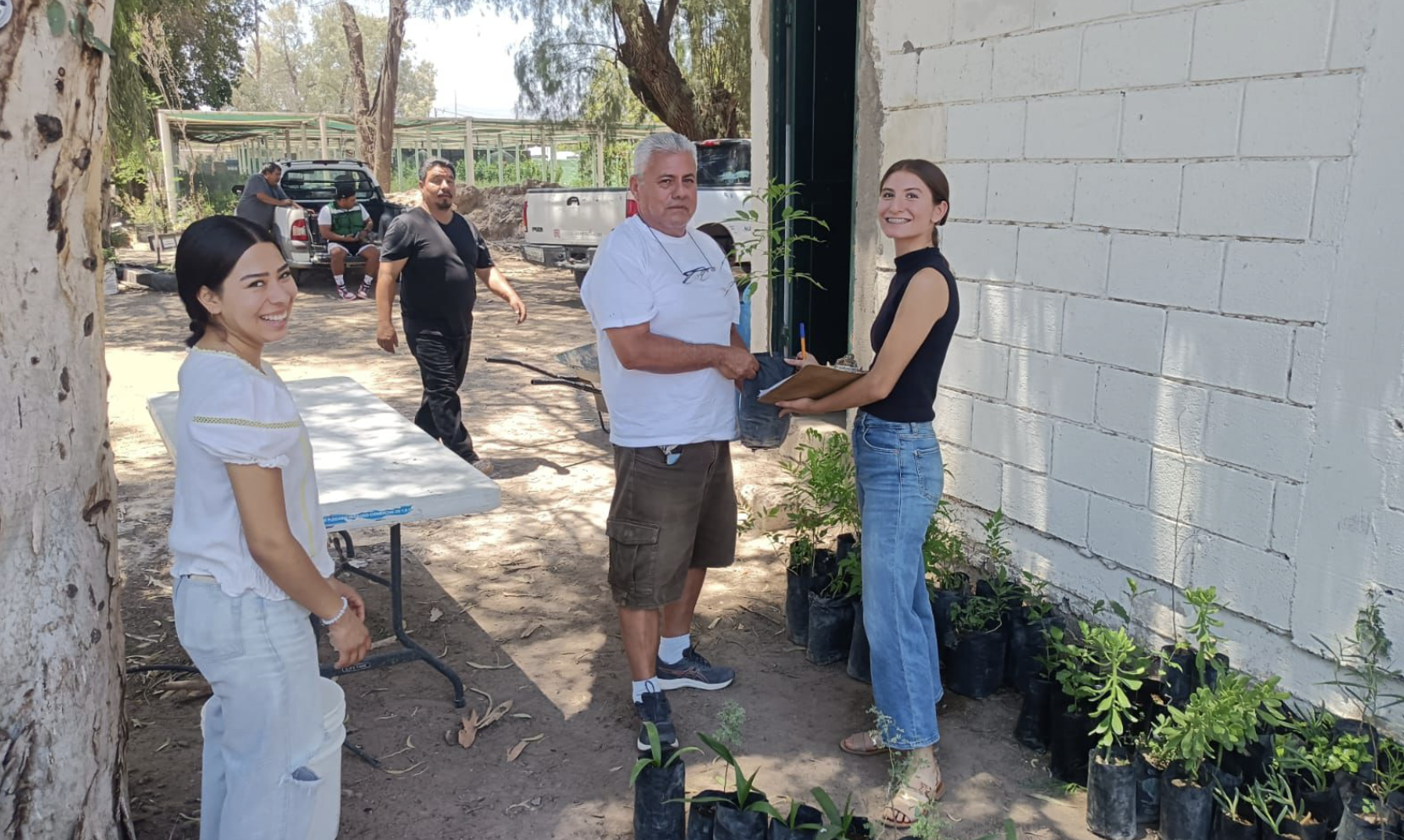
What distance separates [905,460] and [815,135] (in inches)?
164

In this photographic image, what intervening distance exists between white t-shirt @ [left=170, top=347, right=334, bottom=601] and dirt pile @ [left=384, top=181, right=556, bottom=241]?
23.2m

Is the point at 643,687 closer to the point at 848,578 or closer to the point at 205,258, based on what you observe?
the point at 848,578

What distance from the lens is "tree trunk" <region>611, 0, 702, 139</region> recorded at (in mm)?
14578

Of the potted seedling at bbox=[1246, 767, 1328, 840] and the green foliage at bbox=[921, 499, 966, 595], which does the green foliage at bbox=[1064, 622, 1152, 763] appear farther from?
the green foliage at bbox=[921, 499, 966, 595]

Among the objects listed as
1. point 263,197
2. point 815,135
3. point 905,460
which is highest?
point 815,135

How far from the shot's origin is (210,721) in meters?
2.54

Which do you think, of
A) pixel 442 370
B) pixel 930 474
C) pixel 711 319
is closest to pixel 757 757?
pixel 930 474

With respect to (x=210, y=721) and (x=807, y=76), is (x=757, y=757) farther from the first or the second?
(x=807, y=76)

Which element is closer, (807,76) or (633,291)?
(633,291)

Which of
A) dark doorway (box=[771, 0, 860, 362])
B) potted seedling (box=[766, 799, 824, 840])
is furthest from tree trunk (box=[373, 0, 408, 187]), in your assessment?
potted seedling (box=[766, 799, 824, 840])

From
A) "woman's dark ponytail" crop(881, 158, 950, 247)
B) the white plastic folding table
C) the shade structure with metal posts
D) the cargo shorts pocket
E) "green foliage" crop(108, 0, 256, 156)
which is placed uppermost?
"green foliage" crop(108, 0, 256, 156)

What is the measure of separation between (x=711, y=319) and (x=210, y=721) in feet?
6.20

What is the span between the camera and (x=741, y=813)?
282 cm

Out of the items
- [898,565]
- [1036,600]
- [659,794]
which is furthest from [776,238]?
[659,794]
